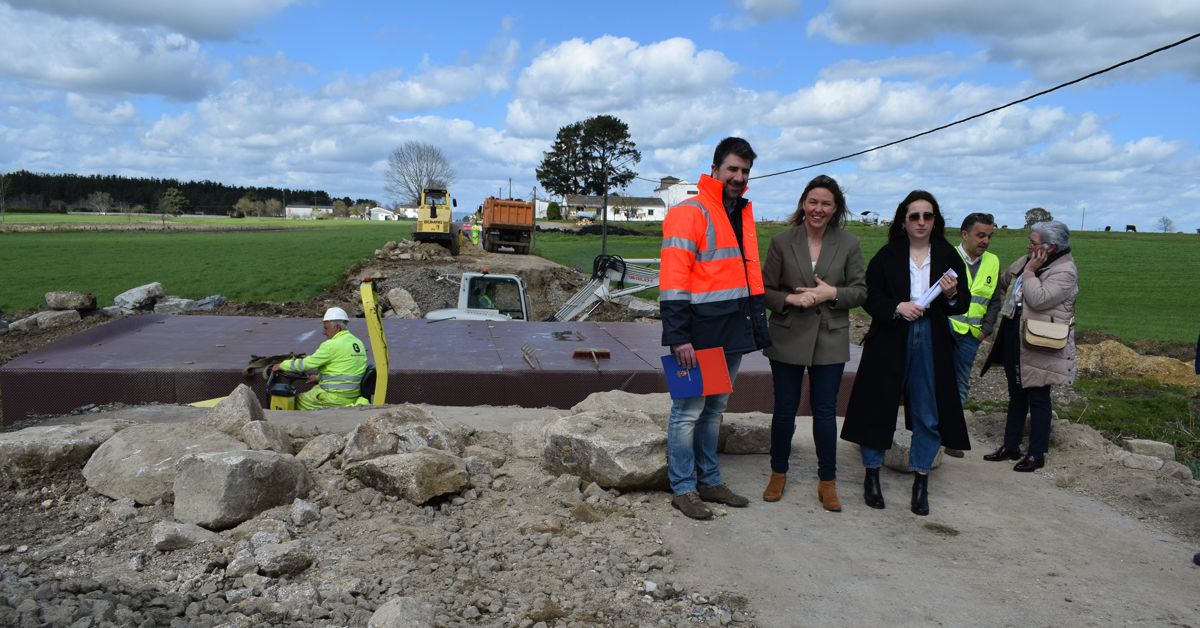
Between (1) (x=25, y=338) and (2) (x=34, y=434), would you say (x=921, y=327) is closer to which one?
(2) (x=34, y=434)

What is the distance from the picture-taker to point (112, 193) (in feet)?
381

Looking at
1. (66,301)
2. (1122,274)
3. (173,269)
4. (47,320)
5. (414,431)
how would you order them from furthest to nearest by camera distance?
1. (1122,274)
2. (173,269)
3. (66,301)
4. (47,320)
5. (414,431)

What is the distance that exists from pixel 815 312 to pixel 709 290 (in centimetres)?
67

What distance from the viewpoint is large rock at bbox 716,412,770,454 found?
5.27 m

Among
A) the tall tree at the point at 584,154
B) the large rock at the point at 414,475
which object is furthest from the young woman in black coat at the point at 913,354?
the tall tree at the point at 584,154

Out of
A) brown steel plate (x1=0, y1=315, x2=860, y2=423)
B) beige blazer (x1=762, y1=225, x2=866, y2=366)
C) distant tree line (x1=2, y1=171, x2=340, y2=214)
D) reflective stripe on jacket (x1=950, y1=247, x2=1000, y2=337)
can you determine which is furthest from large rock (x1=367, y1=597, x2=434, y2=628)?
distant tree line (x1=2, y1=171, x2=340, y2=214)

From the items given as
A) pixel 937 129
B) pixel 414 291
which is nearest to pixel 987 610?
pixel 937 129

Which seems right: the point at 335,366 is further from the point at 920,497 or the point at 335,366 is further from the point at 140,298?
the point at 140,298

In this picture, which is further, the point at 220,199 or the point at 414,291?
the point at 220,199

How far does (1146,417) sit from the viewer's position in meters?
8.80

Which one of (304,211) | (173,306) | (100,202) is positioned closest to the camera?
(173,306)

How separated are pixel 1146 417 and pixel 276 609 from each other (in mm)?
9336

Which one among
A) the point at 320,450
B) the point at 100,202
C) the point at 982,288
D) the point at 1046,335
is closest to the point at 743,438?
the point at 1046,335

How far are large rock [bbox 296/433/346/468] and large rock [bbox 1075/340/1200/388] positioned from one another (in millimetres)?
11165
